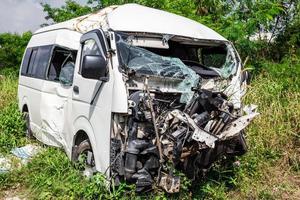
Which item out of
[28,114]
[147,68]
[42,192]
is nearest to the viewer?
[147,68]

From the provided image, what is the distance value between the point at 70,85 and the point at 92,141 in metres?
1.30

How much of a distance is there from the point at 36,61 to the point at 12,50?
16607mm

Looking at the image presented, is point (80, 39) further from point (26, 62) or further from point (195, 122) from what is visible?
point (26, 62)

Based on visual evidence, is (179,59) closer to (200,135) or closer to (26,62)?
(200,135)

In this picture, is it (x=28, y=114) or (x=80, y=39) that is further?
(x=28, y=114)

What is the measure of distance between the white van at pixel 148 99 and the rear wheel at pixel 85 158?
0.01 m

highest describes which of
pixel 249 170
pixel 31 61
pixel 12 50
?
pixel 31 61

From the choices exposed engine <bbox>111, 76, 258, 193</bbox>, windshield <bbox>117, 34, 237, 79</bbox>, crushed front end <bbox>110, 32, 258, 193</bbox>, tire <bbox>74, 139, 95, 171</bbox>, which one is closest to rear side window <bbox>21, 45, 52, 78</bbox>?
tire <bbox>74, 139, 95, 171</bbox>

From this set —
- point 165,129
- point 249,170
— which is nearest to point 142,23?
point 165,129

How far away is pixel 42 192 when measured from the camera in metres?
5.64

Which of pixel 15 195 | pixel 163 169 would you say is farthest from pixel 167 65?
pixel 15 195

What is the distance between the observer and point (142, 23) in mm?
5551

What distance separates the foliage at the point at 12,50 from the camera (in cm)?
2370

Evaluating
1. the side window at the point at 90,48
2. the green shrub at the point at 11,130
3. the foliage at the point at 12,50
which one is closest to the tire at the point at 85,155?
the side window at the point at 90,48
